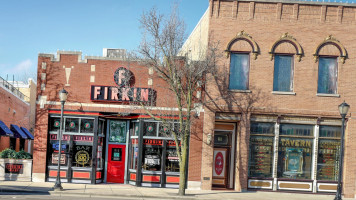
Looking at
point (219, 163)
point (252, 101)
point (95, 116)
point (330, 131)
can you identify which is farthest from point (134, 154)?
point (330, 131)

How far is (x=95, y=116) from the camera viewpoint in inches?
835

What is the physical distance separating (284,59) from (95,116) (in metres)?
9.82

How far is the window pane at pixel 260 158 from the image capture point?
21.5m

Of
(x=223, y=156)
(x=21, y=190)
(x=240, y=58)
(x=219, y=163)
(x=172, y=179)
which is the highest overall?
(x=240, y=58)

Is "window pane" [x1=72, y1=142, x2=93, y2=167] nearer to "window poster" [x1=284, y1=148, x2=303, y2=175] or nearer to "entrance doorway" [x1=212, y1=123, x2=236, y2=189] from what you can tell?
"entrance doorway" [x1=212, y1=123, x2=236, y2=189]

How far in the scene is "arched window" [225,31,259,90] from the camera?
21391 millimetres

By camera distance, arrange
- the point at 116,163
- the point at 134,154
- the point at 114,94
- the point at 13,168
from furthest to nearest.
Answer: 1. the point at 116,163
2. the point at 134,154
3. the point at 114,94
4. the point at 13,168

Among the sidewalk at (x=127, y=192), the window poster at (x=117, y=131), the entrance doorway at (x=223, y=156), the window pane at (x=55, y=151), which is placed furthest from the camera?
the window poster at (x=117, y=131)

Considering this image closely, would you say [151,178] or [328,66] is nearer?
[151,178]

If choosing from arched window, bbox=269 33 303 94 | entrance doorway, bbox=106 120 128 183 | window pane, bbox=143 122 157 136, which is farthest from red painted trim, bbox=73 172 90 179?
arched window, bbox=269 33 303 94

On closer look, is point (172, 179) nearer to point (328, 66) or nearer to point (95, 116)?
point (95, 116)

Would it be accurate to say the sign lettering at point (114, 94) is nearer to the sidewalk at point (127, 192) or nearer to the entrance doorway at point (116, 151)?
the entrance doorway at point (116, 151)

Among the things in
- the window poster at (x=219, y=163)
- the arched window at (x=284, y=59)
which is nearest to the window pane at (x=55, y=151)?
the window poster at (x=219, y=163)

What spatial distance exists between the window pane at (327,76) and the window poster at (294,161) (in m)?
3.27
